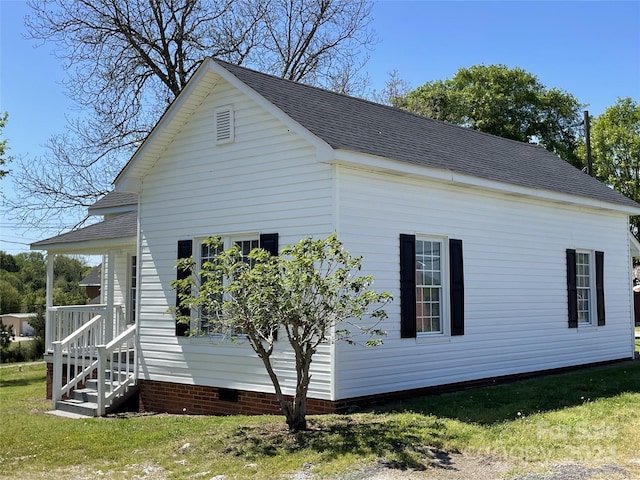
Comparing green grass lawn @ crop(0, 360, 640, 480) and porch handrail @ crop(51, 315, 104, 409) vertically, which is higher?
porch handrail @ crop(51, 315, 104, 409)

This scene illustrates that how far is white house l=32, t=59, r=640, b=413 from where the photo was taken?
10562mm

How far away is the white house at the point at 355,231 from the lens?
10.6 meters

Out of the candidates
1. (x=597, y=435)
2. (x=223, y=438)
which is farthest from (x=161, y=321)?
(x=597, y=435)

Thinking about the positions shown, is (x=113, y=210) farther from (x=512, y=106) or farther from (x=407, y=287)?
(x=512, y=106)

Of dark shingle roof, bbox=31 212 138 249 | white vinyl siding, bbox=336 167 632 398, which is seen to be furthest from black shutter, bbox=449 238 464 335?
dark shingle roof, bbox=31 212 138 249

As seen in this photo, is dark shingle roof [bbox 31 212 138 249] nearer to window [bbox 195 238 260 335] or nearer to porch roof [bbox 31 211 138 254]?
porch roof [bbox 31 211 138 254]

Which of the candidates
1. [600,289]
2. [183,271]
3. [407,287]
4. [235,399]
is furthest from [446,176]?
[600,289]

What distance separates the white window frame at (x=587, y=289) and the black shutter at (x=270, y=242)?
7829 mm

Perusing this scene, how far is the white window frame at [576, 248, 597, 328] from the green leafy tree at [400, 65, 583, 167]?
29013mm

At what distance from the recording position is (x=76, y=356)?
13.3m

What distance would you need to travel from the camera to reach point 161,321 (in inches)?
502

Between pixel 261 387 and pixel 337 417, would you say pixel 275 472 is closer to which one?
pixel 337 417

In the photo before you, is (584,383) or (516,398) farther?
(584,383)

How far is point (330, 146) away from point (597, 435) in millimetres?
4976
